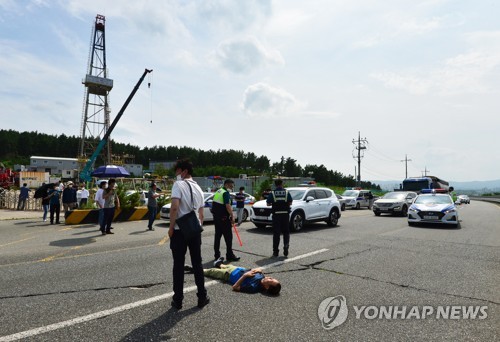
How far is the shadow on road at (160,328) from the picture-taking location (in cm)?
359

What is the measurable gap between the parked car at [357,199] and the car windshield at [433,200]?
1343cm

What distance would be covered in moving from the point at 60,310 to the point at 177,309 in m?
1.48

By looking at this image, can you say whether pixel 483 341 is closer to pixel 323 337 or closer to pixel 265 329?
pixel 323 337

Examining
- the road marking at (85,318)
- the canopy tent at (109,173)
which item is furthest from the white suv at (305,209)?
the canopy tent at (109,173)

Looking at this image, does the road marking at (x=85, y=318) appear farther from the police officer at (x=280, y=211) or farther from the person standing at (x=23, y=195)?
the person standing at (x=23, y=195)

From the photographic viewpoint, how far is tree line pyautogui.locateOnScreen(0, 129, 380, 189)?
11006 cm

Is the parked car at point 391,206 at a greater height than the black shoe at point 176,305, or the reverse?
the parked car at point 391,206

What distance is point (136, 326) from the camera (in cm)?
387

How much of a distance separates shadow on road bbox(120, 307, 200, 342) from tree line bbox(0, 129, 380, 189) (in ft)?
326

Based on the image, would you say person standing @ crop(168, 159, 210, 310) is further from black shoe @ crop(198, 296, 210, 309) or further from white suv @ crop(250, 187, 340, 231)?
white suv @ crop(250, 187, 340, 231)

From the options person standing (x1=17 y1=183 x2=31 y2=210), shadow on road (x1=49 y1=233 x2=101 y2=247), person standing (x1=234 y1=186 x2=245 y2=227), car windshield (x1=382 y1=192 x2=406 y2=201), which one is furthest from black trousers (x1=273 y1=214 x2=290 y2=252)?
person standing (x1=17 y1=183 x2=31 y2=210)

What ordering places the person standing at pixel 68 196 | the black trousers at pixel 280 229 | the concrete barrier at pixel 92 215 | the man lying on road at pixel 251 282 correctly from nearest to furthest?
1. the man lying on road at pixel 251 282
2. the black trousers at pixel 280 229
3. the concrete barrier at pixel 92 215
4. the person standing at pixel 68 196

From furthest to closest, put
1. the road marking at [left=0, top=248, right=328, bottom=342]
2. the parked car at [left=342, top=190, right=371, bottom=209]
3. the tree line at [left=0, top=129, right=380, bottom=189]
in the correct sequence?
the tree line at [left=0, top=129, right=380, bottom=189], the parked car at [left=342, top=190, right=371, bottom=209], the road marking at [left=0, top=248, right=328, bottom=342]

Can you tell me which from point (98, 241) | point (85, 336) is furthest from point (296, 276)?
point (98, 241)
